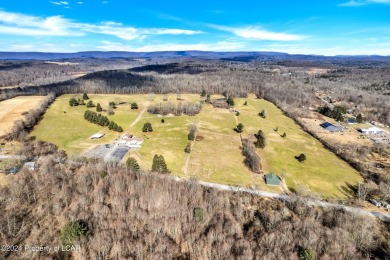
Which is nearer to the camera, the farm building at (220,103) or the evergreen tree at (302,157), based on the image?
the evergreen tree at (302,157)

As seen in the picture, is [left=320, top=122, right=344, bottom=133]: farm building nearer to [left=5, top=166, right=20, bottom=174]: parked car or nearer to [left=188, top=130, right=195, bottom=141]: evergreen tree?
[left=188, top=130, right=195, bottom=141]: evergreen tree

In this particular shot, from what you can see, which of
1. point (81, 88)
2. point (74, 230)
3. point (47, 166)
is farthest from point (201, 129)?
point (81, 88)

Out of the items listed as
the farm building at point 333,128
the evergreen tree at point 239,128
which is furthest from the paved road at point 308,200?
the farm building at point 333,128

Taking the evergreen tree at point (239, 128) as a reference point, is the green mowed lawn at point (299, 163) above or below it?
below

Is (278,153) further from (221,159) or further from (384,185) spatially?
(384,185)

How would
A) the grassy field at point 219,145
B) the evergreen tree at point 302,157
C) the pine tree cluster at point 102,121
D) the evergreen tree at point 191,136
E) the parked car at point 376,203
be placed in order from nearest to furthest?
1. the parked car at point 376,203
2. the grassy field at point 219,145
3. the evergreen tree at point 302,157
4. the evergreen tree at point 191,136
5. the pine tree cluster at point 102,121

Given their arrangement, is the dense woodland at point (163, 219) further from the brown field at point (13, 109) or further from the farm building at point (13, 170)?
the brown field at point (13, 109)
